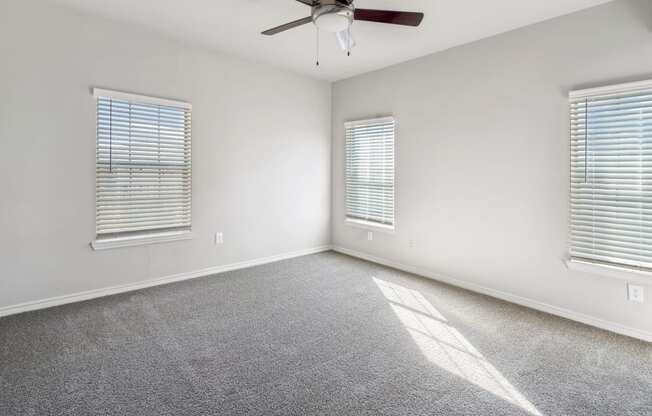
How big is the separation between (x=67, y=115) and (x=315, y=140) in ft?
9.89

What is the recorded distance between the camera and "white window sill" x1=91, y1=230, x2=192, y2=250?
3.25m

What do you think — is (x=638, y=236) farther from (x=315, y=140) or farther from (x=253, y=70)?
(x=253, y=70)

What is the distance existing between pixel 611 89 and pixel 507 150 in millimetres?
888

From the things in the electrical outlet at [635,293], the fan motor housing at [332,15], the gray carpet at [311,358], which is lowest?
the gray carpet at [311,358]

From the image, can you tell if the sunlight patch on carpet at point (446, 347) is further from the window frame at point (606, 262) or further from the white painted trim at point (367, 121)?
the white painted trim at point (367, 121)

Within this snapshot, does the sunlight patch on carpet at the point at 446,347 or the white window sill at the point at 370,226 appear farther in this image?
the white window sill at the point at 370,226

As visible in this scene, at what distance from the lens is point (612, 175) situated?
2.69 metres

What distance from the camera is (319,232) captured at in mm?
5250

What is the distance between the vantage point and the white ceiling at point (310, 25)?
2.84 m

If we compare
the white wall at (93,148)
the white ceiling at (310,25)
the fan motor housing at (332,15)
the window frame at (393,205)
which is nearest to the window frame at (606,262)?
the white ceiling at (310,25)

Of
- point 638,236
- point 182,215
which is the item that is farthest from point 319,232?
point 638,236

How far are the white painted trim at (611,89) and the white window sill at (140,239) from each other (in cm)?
403

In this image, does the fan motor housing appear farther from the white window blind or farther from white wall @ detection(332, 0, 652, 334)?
the white window blind

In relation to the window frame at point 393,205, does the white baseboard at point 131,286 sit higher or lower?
lower
